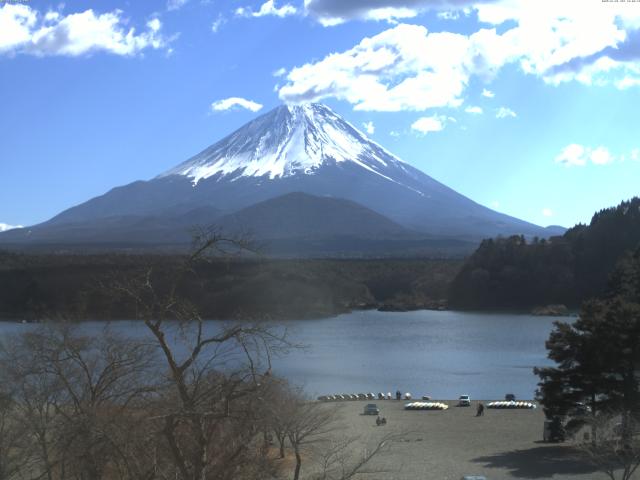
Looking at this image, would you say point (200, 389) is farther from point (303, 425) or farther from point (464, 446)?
point (464, 446)

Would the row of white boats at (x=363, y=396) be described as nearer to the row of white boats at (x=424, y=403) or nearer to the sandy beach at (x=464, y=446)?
the row of white boats at (x=424, y=403)

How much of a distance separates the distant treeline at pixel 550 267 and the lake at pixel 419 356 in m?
9.68

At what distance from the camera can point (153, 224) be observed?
122562mm

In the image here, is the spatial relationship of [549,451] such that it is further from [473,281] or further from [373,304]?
[373,304]

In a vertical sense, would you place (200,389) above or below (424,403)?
above

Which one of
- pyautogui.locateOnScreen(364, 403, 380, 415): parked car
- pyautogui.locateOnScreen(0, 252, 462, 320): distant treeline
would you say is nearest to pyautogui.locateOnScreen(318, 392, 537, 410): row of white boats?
pyautogui.locateOnScreen(364, 403, 380, 415): parked car

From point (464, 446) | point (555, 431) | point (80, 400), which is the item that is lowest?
point (464, 446)

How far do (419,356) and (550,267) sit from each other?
30625mm

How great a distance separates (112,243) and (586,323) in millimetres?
90606

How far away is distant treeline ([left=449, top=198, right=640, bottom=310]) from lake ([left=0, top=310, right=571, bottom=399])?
9.68 m

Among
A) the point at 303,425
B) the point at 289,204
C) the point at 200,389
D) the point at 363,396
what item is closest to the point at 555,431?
the point at 303,425

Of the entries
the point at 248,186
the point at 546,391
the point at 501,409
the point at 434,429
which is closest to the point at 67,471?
the point at 546,391

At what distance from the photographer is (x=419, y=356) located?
115 ft

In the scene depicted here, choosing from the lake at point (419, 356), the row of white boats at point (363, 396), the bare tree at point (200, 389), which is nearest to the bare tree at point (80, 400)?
the bare tree at point (200, 389)
